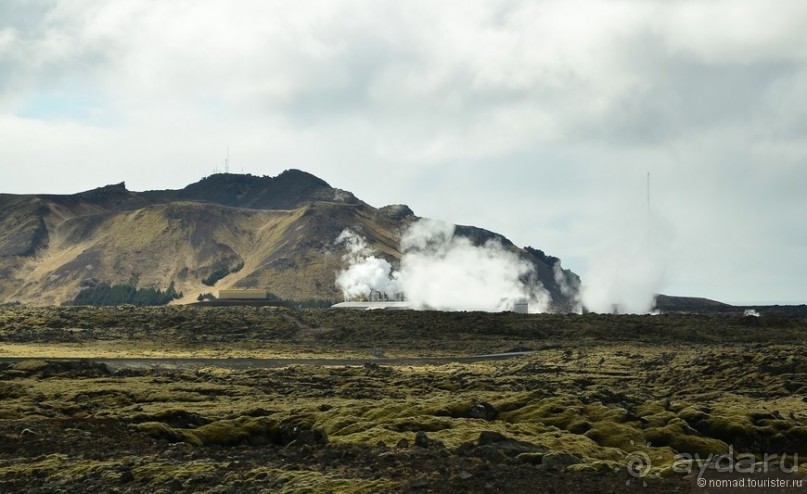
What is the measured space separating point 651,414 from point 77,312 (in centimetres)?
12482

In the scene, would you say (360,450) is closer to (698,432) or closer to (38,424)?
(698,432)

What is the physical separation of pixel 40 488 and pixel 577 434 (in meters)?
18.2

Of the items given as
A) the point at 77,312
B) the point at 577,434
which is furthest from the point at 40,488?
the point at 77,312

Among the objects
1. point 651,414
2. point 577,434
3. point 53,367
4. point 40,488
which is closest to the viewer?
point 40,488

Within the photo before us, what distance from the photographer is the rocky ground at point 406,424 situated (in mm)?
27250

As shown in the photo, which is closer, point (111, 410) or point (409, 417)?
point (409, 417)

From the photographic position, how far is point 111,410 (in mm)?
48188

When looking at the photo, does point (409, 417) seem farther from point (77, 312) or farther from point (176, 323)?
point (77, 312)

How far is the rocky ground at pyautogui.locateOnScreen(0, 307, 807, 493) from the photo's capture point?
27250 millimetres

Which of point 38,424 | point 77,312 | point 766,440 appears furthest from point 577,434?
point 77,312

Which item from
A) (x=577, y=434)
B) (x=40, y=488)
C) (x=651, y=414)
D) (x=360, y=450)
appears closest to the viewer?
(x=40, y=488)

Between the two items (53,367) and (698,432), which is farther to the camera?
(53,367)

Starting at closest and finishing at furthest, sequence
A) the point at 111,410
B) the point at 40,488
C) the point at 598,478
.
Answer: the point at 598,478 → the point at 40,488 → the point at 111,410

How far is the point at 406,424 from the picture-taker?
37.6 metres
